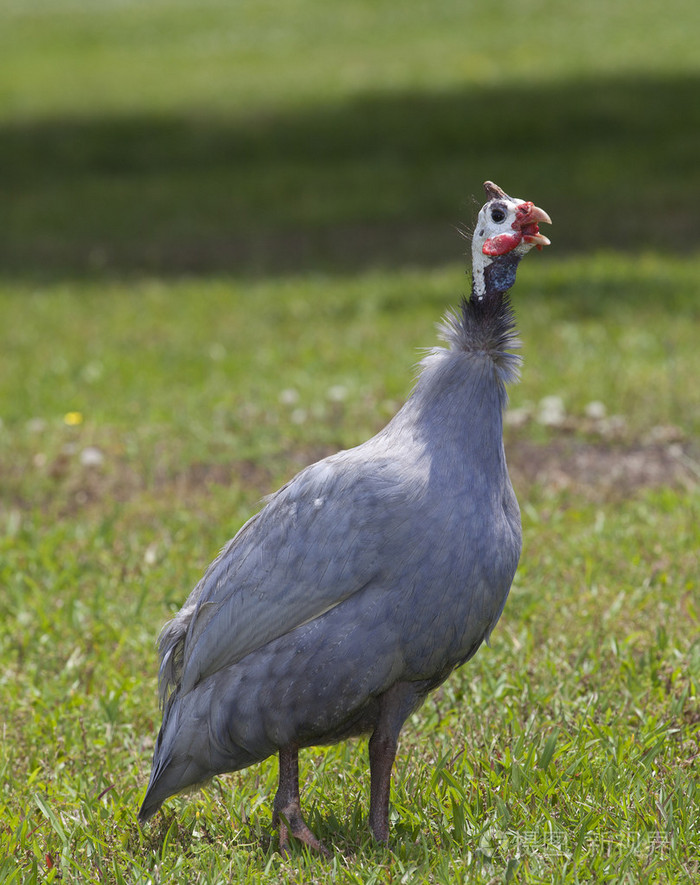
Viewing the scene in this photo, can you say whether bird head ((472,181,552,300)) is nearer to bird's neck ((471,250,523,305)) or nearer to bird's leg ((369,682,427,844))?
bird's neck ((471,250,523,305))

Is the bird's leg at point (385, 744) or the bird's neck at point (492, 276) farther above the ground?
the bird's neck at point (492, 276)

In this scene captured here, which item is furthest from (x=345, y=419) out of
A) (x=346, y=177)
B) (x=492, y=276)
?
(x=346, y=177)

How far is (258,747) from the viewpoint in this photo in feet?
10.1

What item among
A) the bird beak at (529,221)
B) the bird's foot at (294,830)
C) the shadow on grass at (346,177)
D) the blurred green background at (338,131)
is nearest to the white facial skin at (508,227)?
the bird beak at (529,221)

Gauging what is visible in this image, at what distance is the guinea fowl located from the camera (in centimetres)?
292

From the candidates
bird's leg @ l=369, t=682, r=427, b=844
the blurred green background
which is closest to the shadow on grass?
the blurred green background

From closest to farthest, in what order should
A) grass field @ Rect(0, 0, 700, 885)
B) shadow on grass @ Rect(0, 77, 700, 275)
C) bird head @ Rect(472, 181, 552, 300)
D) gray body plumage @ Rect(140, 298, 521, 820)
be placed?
1. gray body plumage @ Rect(140, 298, 521, 820)
2. bird head @ Rect(472, 181, 552, 300)
3. grass field @ Rect(0, 0, 700, 885)
4. shadow on grass @ Rect(0, 77, 700, 275)

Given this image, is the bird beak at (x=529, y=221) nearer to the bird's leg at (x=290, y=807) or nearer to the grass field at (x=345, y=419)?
the grass field at (x=345, y=419)

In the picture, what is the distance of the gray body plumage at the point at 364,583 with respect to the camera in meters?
2.92

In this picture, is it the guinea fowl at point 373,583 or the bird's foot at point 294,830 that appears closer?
the guinea fowl at point 373,583

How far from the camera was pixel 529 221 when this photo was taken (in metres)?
3.02

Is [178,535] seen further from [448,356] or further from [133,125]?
[133,125]

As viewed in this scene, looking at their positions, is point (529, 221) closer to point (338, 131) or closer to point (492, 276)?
point (492, 276)

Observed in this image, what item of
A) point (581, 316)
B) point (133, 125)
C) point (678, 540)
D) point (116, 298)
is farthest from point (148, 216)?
point (678, 540)
